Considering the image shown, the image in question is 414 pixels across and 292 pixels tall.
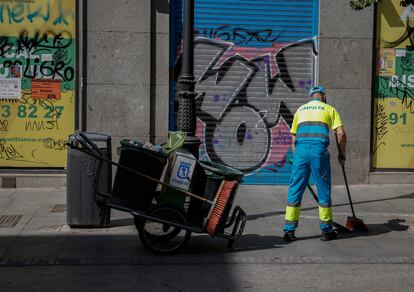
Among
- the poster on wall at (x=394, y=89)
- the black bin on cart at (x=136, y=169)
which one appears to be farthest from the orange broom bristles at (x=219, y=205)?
the poster on wall at (x=394, y=89)

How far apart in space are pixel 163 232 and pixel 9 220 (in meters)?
2.73

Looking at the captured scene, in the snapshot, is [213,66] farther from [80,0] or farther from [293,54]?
[80,0]

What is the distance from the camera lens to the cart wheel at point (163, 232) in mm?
6539

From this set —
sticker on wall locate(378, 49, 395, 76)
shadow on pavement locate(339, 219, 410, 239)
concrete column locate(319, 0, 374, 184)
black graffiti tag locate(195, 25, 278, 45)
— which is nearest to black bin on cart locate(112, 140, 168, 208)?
shadow on pavement locate(339, 219, 410, 239)

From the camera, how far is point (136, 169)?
6.50 meters

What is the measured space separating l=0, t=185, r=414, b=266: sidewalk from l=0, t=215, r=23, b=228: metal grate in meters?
0.05

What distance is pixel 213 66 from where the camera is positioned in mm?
11375

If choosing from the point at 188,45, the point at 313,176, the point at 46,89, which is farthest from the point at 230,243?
A: the point at 46,89

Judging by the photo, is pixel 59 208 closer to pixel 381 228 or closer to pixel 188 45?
pixel 188 45

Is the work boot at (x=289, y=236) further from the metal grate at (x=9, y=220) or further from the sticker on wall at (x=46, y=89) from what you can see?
the sticker on wall at (x=46, y=89)

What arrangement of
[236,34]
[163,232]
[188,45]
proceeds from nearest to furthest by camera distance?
[163,232]
[188,45]
[236,34]

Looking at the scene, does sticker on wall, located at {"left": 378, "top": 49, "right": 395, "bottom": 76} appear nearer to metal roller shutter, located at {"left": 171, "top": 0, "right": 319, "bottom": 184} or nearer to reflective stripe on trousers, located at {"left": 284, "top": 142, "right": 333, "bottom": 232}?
metal roller shutter, located at {"left": 171, "top": 0, "right": 319, "bottom": 184}

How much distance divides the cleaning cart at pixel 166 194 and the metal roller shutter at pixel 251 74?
4766 millimetres

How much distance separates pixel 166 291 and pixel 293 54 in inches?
282
